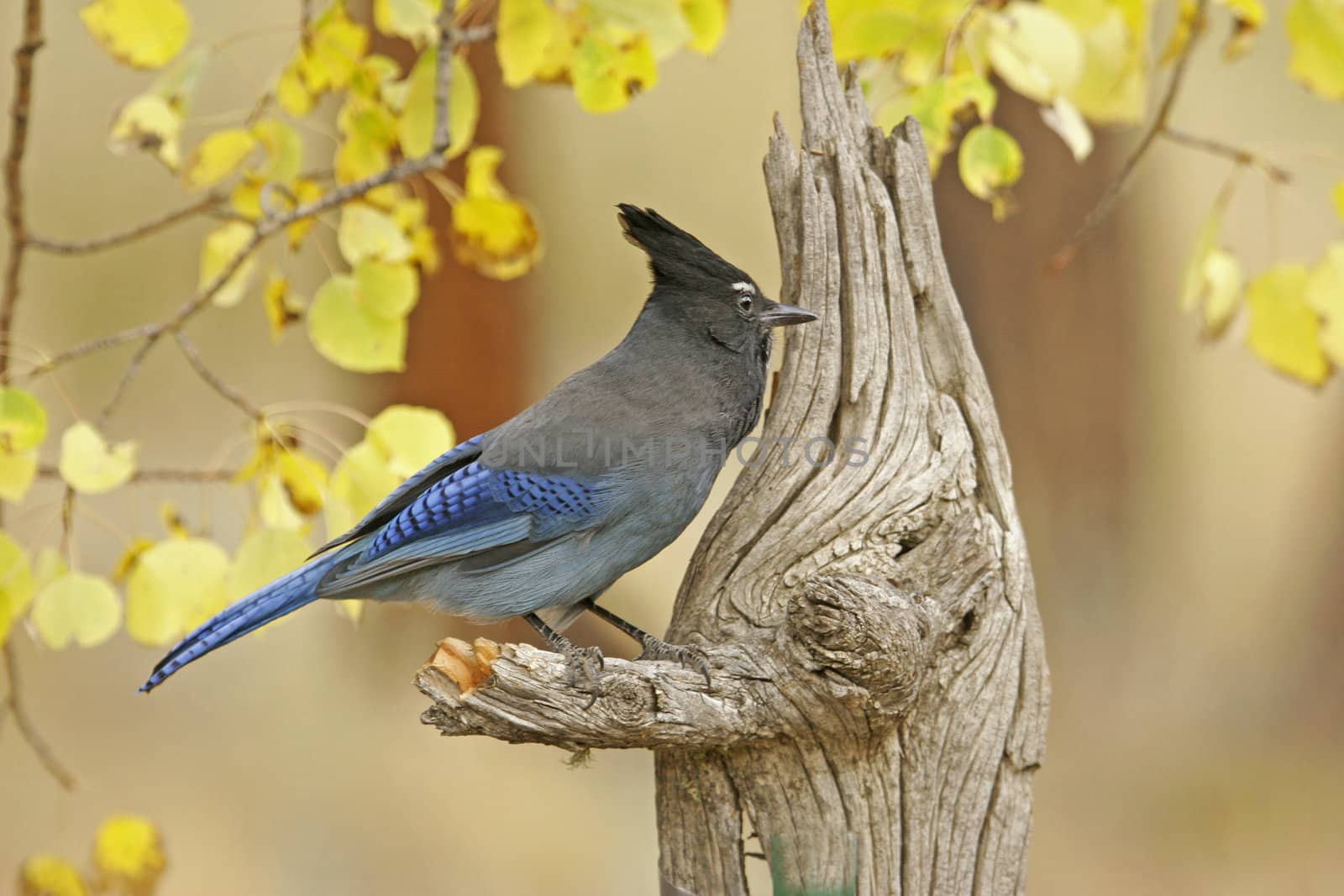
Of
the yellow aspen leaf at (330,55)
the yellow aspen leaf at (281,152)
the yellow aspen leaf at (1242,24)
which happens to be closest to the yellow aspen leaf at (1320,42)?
the yellow aspen leaf at (1242,24)

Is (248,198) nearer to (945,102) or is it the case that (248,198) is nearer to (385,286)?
(385,286)

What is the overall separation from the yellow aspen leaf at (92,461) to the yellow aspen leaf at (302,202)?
455 millimetres

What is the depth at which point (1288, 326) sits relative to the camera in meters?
1.91

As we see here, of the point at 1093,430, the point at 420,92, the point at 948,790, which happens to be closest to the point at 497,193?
the point at 420,92

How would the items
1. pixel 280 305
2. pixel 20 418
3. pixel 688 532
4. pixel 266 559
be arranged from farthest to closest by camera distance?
pixel 688 532 < pixel 280 305 < pixel 266 559 < pixel 20 418

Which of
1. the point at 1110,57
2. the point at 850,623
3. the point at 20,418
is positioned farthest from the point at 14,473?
the point at 1110,57

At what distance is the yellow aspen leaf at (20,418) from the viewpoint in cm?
175

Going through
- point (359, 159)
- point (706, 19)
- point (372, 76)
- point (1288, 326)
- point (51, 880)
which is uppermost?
point (706, 19)

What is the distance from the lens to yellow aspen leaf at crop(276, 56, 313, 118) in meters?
2.14

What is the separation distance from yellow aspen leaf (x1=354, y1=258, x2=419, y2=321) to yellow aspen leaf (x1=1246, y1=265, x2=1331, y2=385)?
4.12 feet

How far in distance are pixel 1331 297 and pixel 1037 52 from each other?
1.76 ft

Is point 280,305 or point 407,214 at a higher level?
point 407,214

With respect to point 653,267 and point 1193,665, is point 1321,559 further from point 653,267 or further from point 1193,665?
point 653,267

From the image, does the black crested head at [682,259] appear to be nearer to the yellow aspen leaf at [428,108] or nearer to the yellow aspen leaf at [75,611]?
the yellow aspen leaf at [428,108]
